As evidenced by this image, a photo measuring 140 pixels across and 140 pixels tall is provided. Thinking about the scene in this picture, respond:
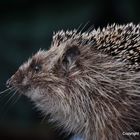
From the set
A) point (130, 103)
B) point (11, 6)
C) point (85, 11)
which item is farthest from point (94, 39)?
point (11, 6)

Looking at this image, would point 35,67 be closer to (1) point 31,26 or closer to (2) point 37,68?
(2) point 37,68

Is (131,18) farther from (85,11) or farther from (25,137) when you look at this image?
(25,137)

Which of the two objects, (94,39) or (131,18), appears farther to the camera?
(131,18)

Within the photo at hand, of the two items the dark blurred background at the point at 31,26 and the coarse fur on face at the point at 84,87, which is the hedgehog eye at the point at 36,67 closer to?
the coarse fur on face at the point at 84,87

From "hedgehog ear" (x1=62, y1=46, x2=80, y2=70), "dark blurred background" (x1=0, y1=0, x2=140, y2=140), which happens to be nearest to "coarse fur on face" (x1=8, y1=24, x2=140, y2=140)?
"hedgehog ear" (x1=62, y1=46, x2=80, y2=70)

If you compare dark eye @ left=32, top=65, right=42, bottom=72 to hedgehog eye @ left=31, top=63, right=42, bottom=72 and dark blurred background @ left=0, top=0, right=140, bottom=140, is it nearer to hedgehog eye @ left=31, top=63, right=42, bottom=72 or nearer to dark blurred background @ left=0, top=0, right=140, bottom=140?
hedgehog eye @ left=31, top=63, right=42, bottom=72

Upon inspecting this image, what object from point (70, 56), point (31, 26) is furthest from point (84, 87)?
point (31, 26)
